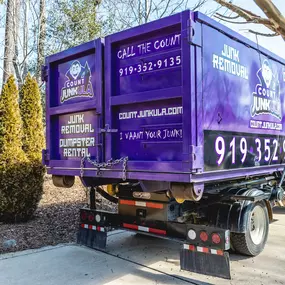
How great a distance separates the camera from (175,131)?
3615 mm

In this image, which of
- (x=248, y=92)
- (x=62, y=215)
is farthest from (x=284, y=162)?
(x=62, y=215)

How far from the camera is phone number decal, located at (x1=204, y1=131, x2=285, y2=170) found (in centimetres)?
372

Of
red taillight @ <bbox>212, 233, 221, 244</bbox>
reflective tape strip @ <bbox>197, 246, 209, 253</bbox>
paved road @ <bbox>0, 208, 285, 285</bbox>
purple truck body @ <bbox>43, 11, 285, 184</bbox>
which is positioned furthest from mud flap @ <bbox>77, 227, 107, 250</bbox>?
red taillight @ <bbox>212, 233, 221, 244</bbox>

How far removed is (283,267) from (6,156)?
4.78 m

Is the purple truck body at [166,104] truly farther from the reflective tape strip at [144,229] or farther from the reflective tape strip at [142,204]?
the reflective tape strip at [144,229]

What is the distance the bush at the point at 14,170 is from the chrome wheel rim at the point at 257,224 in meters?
3.83

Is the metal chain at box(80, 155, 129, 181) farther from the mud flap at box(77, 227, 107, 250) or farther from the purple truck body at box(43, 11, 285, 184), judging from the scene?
the mud flap at box(77, 227, 107, 250)

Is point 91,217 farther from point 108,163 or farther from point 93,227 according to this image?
point 108,163

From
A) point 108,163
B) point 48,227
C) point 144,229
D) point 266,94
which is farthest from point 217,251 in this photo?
point 48,227

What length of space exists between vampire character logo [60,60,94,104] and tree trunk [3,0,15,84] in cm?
648

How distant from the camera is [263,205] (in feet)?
16.6

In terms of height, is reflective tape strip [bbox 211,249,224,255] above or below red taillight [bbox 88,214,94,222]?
below

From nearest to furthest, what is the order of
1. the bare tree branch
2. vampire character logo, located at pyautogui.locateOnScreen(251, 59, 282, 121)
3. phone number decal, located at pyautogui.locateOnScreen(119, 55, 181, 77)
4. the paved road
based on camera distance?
the bare tree branch, phone number decal, located at pyautogui.locateOnScreen(119, 55, 181, 77), the paved road, vampire character logo, located at pyautogui.locateOnScreen(251, 59, 282, 121)

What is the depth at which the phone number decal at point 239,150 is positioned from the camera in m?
3.72
